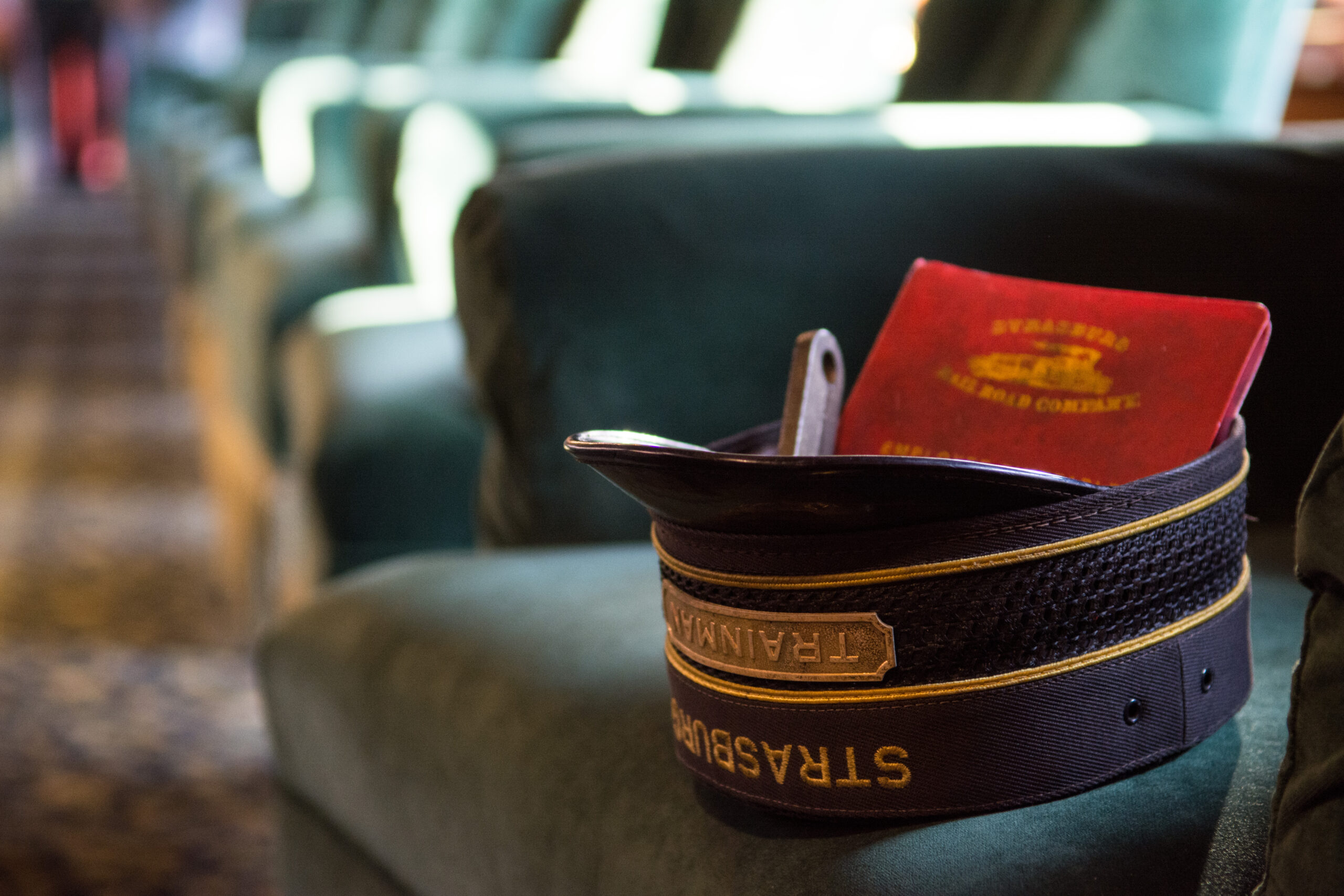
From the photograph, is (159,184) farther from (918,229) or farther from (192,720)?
(918,229)

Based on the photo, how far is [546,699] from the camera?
0.59 metres

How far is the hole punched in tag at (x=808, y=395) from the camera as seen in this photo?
542 mm

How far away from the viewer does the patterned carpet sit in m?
1.17

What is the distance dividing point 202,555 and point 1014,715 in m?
1.76

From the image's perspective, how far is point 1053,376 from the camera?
56cm

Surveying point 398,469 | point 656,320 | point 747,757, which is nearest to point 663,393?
point 656,320

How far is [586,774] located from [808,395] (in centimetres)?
18

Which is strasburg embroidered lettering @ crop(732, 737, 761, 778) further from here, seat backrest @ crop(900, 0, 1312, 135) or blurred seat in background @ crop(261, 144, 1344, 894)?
seat backrest @ crop(900, 0, 1312, 135)

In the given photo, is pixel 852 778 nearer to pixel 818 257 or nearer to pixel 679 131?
pixel 818 257

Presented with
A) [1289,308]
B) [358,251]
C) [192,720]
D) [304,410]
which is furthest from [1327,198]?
[358,251]

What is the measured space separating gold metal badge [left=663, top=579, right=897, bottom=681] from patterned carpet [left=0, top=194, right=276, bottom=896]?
799 millimetres

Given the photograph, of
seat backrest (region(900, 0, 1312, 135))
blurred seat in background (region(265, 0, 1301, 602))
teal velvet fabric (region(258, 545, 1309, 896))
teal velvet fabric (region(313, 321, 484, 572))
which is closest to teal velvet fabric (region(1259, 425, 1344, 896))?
teal velvet fabric (region(258, 545, 1309, 896))

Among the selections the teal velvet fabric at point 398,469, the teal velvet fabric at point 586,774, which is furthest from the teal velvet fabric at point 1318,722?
the teal velvet fabric at point 398,469

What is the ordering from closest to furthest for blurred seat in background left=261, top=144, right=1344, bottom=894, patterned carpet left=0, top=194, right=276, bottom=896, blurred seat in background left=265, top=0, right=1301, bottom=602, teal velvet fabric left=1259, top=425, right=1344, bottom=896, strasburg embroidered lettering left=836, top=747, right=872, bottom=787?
teal velvet fabric left=1259, top=425, right=1344, bottom=896, strasburg embroidered lettering left=836, top=747, right=872, bottom=787, blurred seat in background left=261, top=144, right=1344, bottom=894, blurred seat in background left=265, top=0, right=1301, bottom=602, patterned carpet left=0, top=194, right=276, bottom=896
